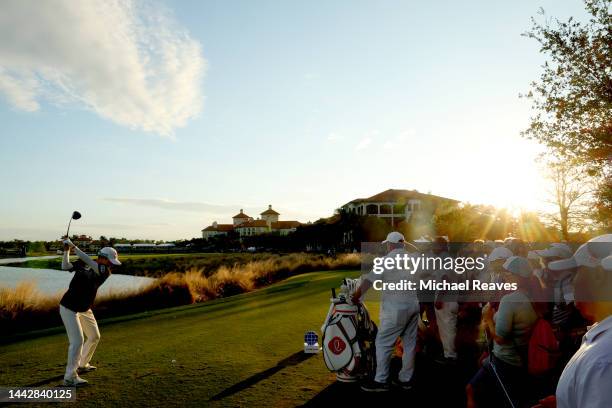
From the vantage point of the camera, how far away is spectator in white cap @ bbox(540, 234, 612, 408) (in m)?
1.53

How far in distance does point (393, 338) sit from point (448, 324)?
207 cm

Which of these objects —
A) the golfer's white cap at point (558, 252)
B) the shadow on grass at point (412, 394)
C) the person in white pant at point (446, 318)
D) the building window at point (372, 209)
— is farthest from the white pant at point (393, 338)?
the building window at point (372, 209)

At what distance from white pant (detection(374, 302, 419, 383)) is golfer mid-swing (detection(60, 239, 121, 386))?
4346 millimetres

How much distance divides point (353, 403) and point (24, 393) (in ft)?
15.2

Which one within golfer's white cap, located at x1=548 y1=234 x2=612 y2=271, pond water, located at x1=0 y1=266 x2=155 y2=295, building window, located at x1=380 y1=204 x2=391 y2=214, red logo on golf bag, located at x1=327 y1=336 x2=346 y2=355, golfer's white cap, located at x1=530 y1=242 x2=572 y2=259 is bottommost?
pond water, located at x1=0 y1=266 x2=155 y2=295

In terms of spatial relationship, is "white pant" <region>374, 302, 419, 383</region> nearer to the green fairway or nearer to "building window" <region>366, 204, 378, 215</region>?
the green fairway

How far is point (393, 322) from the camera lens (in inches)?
251

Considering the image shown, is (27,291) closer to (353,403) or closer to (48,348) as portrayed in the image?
(48,348)

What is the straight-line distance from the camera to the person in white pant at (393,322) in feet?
20.6

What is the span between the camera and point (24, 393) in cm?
609

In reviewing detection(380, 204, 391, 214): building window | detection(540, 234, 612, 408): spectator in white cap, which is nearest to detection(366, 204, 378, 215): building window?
detection(380, 204, 391, 214): building window

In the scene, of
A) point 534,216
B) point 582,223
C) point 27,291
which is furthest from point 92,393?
point 534,216

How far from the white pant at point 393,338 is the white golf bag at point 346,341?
0.28m

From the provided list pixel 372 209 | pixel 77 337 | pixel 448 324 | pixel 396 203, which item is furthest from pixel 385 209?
pixel 77 337
